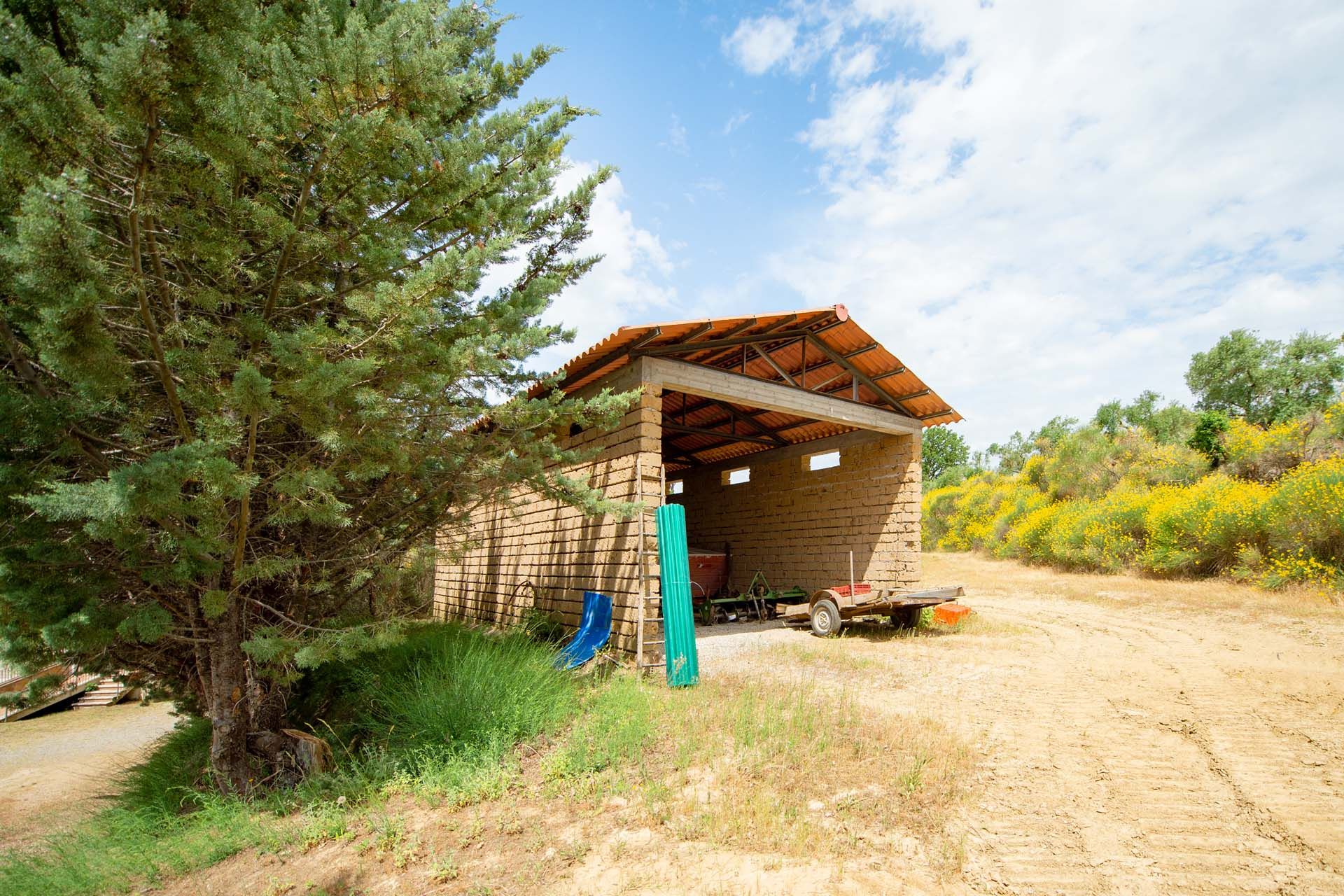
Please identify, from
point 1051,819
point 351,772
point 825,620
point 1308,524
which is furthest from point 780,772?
point 1308,524

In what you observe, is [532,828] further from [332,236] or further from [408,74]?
[408,74]

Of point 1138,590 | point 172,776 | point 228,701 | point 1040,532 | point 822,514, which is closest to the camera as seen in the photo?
point 228,701

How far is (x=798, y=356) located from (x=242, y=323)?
7875mm

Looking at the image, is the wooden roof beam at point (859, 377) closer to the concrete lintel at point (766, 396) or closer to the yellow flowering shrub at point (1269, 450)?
the concrete lintel at point (766, 396)

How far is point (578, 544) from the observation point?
27.5ft

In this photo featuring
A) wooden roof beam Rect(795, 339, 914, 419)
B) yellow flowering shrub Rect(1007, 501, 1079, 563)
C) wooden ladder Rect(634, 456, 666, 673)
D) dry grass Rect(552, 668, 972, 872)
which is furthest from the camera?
yellow flowering shrub Rect(1007, 501, 1079, 563)

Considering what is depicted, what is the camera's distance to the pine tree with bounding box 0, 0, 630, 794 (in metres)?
3.16

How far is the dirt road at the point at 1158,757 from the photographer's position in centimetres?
338

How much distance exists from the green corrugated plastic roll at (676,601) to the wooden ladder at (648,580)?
14 cm

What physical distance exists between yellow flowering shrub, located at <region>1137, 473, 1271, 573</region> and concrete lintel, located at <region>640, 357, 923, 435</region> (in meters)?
7.23

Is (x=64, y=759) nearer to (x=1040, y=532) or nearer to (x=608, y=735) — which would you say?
(x=608, y=735)

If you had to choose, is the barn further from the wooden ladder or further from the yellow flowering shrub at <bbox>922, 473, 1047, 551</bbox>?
the yellow flowering shrub at <bbox>922, 473, 1047, 551</bbox>

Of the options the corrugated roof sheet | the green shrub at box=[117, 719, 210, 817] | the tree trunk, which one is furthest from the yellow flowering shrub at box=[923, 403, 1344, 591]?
the green shrub at box=[117, 719, 210, 817]

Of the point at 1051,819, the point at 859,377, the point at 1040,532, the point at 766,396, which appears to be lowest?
the point at 1051,819
